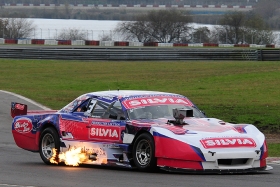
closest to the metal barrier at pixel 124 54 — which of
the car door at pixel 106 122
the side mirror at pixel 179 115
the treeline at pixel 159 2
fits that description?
the car door at pixel 106 122

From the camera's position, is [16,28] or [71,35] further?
[16,28]

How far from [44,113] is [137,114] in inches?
83.1

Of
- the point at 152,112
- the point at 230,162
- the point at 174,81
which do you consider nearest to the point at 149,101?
the point at 152,112

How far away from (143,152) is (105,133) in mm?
883

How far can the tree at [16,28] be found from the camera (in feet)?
286

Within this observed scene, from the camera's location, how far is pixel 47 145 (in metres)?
12.7

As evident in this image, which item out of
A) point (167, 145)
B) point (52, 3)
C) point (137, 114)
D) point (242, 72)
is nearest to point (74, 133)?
point (137, 114)

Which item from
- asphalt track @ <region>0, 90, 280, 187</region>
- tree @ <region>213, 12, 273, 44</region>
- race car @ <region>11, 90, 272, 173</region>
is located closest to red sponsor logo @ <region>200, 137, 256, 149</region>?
race car @ <region>11, 90, 272, 173</region>

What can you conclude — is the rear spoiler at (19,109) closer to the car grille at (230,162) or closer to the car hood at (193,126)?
the car hood at (193,126)

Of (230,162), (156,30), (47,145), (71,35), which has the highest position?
(230,162)

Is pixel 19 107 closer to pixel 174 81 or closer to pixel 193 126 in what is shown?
pixel 193 126

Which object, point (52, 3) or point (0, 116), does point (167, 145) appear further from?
point (52, 3)

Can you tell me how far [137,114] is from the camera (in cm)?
1165

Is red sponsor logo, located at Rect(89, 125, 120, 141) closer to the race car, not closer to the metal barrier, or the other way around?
the race car
